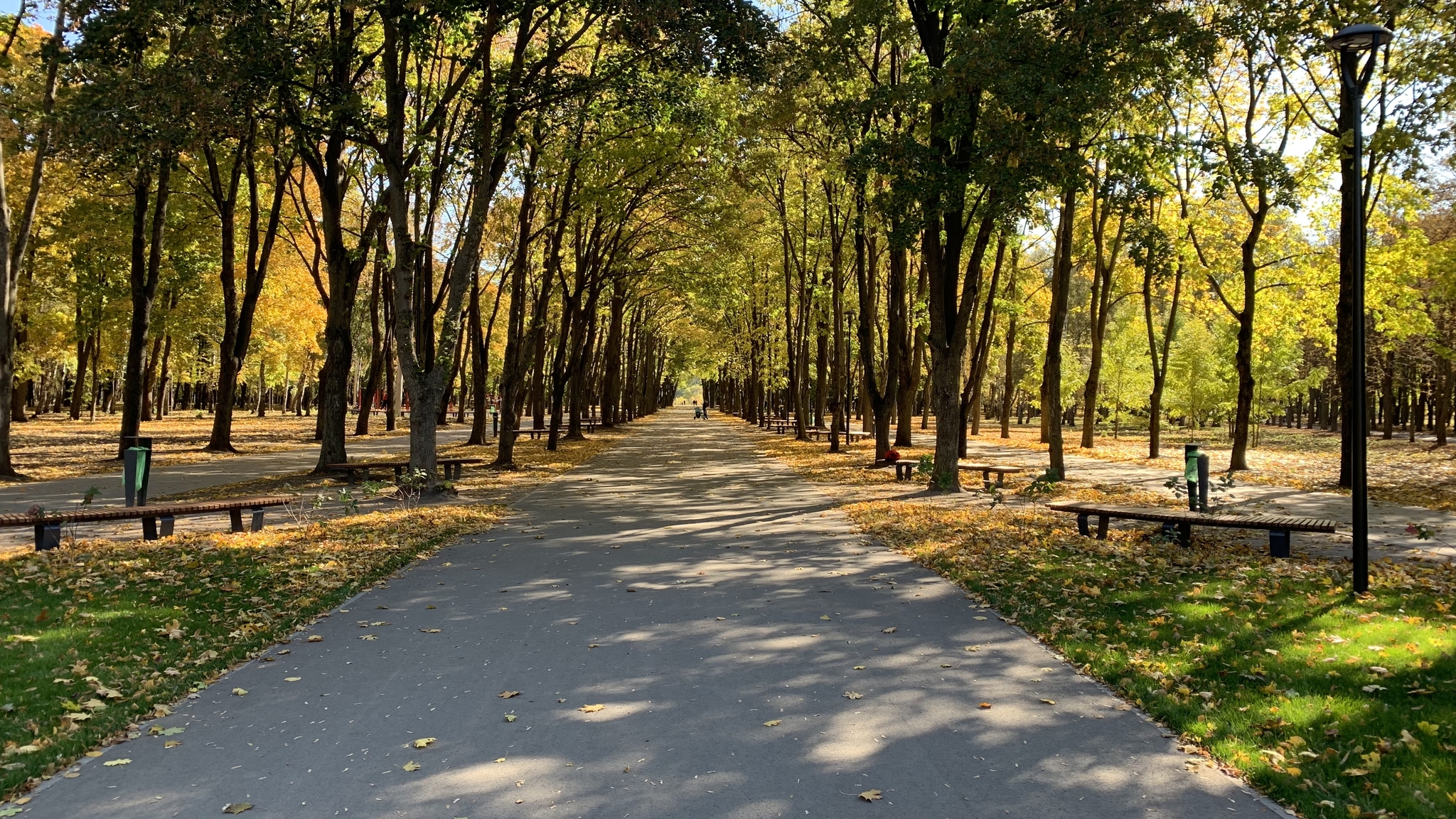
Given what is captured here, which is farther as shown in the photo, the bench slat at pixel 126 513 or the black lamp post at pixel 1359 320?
the bench slat at pixel 126 513

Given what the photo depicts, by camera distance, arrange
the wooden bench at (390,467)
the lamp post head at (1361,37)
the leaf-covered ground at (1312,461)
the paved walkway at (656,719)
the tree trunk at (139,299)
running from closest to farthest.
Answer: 1. the paved walkway at (656,719)
2. the lamp post head at (1361,37)
3. the wooden bench at (390,467)
4. the leaf-covered ground at (1312,461)
5. the tree trunk at (139,299)

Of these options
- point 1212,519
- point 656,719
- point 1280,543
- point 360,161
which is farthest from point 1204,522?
point 360,161

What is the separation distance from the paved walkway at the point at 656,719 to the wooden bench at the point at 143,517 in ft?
11.7

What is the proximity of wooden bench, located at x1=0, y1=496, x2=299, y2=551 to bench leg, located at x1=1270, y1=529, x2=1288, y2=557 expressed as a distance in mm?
11409

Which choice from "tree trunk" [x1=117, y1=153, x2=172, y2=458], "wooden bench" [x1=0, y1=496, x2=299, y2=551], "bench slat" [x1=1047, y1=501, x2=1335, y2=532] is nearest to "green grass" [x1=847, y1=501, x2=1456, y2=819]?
"bench slat" [x1=1047, y1=501, x2=1335, y2=532]

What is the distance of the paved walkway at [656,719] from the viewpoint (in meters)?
3.84

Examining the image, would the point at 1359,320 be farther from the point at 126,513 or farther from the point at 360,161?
the point at 360,161

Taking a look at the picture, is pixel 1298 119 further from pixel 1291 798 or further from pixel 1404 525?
pixel 1291 798

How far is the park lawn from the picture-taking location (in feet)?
15.5

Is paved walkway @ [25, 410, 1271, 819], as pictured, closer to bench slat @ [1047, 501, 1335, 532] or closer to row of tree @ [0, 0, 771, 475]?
bench slat @ [1047, 501, 1335, 532]

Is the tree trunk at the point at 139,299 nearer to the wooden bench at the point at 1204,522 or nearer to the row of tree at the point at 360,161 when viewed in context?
the row of tree at the point at 360,161

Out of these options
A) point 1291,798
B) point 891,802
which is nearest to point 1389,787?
point 1291,798

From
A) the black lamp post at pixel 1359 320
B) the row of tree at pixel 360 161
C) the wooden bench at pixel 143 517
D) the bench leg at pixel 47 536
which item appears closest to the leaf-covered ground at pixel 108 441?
the row of tree at pixel 360 161

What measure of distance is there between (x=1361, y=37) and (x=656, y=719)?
785 cm
